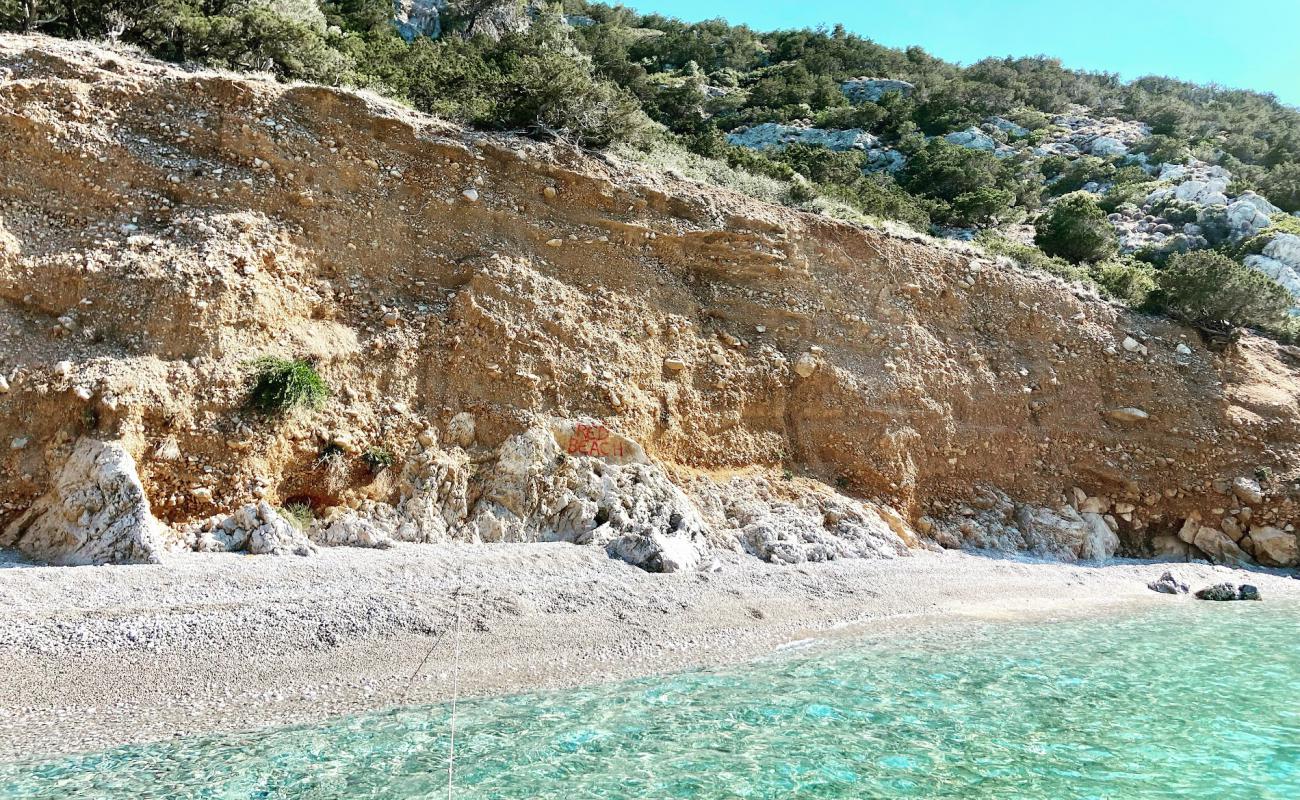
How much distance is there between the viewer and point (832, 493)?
1149cm

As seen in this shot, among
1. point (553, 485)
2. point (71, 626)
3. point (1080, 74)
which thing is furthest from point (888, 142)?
point (71, 626)

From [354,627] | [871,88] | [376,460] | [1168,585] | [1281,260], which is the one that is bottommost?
[1168,585]

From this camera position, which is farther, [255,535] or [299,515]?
[299,515]

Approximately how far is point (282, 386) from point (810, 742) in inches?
276

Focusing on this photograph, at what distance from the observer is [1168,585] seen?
11477 mm

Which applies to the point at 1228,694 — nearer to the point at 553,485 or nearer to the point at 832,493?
the point at 832,493

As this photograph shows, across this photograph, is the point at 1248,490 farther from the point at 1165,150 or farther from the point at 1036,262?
the point at 1165,150

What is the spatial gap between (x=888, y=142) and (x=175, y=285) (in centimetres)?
3392

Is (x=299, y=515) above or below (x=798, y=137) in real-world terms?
below

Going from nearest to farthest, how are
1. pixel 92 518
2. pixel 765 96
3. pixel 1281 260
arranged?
pixel 92 518, pixel 1281 260, pixel 765 96

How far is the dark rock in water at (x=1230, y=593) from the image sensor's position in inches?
440

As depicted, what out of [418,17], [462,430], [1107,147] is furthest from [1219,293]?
[418,17]

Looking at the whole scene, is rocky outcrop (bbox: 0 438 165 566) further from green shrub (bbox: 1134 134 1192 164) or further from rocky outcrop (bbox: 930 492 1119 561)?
green shrub (bbox: 1134 134 1192 164)

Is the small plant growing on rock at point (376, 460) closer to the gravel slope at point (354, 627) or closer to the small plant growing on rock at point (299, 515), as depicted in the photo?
the small plant growing on rock at point (299, 515)
